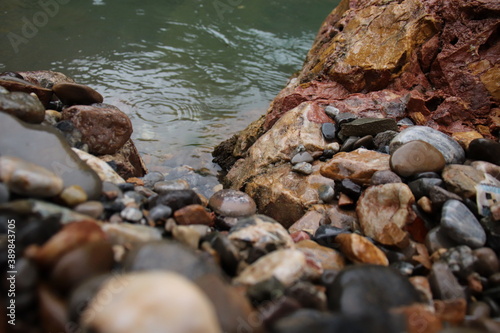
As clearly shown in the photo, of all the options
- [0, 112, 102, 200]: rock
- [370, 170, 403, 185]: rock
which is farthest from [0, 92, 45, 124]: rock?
[370, 170, 403, 185]: rock

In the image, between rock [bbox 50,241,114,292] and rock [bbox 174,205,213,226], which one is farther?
rock [bbox 174,205,213,226]

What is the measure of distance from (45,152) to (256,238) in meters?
1.60

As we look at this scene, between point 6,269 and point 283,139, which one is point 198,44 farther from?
point 6,269

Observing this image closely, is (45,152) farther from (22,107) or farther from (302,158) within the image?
(302,158)

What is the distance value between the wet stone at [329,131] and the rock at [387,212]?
118 centimetres

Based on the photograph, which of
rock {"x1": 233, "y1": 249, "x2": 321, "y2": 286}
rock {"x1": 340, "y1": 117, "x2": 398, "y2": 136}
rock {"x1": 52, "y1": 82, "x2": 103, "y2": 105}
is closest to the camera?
rock {"x1": 233, "y1": 249, "x2": 321, "y2": 286}

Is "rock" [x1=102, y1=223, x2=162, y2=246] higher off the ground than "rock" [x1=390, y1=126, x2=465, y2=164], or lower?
lower

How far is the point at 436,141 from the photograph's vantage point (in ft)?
11.6

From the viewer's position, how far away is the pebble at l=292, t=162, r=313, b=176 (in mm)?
3871

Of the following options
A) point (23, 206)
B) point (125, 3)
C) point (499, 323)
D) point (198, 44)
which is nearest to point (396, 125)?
point (499, 323)

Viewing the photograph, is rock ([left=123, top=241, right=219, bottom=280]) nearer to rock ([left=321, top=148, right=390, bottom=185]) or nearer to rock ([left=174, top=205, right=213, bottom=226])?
rock ([left=174, top=205, right=213, bottom=226])

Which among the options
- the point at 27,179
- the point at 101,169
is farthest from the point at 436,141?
the point at 27,179

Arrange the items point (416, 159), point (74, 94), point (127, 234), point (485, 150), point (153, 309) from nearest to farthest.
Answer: point (153, 309) < point (127, 234) < point (416, 159) < point (485, 150) < point (74, 94)

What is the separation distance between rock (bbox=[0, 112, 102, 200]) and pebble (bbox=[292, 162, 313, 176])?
2.07 meters
